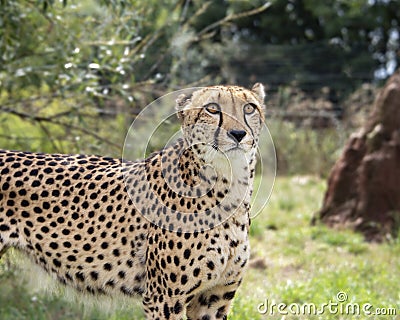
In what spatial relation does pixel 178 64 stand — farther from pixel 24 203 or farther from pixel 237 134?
pixel 237 134

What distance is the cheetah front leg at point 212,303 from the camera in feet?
10.8

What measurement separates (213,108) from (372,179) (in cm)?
449

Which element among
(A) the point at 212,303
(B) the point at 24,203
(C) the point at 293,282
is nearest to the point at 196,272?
(A) the point at 212,303

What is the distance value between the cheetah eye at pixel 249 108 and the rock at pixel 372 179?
13.7 ft

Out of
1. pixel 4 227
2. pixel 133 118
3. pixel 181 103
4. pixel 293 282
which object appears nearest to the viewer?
pixel 181 103

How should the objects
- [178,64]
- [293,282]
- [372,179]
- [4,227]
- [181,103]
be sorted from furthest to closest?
1. [372,179]
2. [178,64]
3. [293,282]
4. [4,227]
5. [181,103]

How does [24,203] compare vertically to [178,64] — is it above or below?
below

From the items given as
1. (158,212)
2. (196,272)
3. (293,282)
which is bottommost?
(293,282)

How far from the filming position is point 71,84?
5570mm

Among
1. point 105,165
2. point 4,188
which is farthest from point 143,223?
point 4,188

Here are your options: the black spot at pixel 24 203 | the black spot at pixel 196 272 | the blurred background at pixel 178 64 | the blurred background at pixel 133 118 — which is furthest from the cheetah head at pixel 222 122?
the blurred background at pixel 178 64

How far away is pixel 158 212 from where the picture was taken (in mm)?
3311

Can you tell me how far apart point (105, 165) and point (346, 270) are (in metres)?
2.89

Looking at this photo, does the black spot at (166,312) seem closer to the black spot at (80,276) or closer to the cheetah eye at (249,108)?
the black spot at (80,276)
